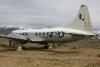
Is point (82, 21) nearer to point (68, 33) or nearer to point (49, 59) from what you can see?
point (68, 33)

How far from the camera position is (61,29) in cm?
4397

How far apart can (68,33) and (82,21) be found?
141 inches

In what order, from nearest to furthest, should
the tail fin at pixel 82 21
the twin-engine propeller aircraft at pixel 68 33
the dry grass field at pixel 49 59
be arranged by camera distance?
the dry grass field at pixel 49 59 < the twin-engine propeller aircraft at pixel 68 33 < the tail fin at pixel 82 21

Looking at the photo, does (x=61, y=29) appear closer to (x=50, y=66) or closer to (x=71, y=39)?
(x=71, y=39)

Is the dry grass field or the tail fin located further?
the tail fin

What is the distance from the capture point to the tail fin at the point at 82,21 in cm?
4394

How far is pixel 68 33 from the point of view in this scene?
42.7 m

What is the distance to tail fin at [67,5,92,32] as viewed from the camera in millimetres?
43938

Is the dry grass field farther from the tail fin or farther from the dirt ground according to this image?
the tail fin

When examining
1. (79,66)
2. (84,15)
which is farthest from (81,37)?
(79,66)

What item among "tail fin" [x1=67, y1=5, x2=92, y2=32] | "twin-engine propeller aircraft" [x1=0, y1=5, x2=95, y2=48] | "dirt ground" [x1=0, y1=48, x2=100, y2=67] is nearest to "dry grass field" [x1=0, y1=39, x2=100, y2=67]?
"dirt ground" [x1=0, y1=48, x2=100, y2=67]

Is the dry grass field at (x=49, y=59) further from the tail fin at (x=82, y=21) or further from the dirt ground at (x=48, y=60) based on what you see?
the tail fin at (x=82, y=21)

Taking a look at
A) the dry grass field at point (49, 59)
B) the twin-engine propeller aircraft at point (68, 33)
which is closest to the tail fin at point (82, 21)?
the twin-engine propeller aircraft at point (68, 33)

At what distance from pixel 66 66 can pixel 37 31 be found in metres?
26.8
